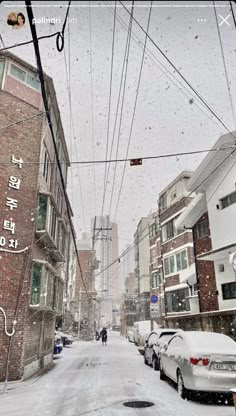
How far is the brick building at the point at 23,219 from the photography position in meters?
9.88

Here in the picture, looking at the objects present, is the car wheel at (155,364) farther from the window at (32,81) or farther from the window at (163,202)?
the window at (163,202)

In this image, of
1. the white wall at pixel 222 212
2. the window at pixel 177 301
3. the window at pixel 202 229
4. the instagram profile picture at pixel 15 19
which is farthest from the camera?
the window at pixel 177 301

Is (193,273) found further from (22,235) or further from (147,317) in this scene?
(147,317)

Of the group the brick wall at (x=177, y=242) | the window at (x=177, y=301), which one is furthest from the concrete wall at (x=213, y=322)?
the brick wall at (x=177, y=242)

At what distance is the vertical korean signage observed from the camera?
10227mm

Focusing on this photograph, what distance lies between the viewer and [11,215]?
10.6 meters

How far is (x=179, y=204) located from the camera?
86.8 feet

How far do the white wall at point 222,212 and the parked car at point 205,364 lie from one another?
733 cm

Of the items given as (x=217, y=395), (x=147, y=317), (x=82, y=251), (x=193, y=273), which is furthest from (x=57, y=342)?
(x=82, y=251)

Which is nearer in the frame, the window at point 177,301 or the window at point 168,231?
the window at point 177,301

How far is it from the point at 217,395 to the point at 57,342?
13.4m

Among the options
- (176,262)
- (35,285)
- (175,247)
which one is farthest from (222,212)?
(176,262)

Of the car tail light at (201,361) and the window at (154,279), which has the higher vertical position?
the window at (154,279)

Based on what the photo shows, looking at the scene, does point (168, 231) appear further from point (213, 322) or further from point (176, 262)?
point (213, 322)
